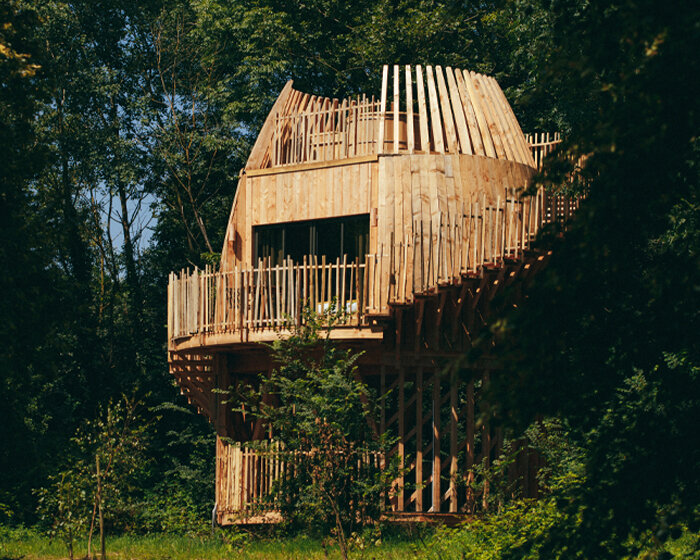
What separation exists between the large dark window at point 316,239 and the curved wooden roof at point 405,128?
1.18 meters

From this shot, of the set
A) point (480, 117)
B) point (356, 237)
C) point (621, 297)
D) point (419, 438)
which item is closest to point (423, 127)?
point (480, 117)

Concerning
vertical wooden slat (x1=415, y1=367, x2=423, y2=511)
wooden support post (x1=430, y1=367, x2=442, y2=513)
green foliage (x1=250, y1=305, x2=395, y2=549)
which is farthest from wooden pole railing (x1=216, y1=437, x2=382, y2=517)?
green foliage (x1=250, y1=305, x2=395, y2=549)

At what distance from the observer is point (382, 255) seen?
52.9 feet

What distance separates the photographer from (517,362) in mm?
6445

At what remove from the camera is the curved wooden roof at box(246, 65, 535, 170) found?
17.6 m

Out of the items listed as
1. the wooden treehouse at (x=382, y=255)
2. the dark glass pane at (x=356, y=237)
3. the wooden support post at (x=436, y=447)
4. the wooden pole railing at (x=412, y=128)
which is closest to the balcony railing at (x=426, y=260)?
the wooden treehouse at (x=382, y=255)

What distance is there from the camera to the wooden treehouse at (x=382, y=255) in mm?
15875

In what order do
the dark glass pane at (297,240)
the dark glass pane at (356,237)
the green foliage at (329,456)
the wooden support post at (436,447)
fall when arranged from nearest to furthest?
the green foliage at (329,456), the wooden support post at (436,447), the dark glass pane at (356,237), the dark glass pane at (297,240)

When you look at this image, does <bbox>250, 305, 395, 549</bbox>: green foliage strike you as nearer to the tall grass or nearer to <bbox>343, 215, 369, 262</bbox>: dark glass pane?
the tall grass

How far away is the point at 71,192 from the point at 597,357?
2732 cm

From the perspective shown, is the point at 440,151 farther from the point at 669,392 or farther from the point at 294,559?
the point at 669,392

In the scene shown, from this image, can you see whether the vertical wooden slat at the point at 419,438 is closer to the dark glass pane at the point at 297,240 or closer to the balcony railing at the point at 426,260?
the balcony railing at the point at 426,260

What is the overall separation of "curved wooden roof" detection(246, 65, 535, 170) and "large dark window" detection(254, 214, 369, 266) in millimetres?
1181

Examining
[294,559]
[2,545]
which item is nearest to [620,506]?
[294,559]
